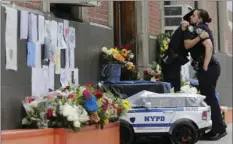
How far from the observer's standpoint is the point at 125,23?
11430mm

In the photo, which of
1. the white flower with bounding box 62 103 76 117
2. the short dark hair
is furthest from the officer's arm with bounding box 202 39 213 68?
the white flower with bounding box 62 103 76 117

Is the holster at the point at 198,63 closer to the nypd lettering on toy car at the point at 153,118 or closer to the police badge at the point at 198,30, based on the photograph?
the police badge at the point at 198,30

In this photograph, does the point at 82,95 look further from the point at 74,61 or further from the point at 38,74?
the point at 74,61

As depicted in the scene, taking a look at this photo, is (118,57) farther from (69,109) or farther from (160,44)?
(69,109)

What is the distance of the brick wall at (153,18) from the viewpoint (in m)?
11.6

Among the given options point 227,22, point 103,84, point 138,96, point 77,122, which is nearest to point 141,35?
point 103,84

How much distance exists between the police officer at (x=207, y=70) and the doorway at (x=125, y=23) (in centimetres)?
252

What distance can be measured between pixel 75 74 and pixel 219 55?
8165 mm

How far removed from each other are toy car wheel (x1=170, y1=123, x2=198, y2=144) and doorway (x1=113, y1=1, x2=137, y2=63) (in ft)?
11.8

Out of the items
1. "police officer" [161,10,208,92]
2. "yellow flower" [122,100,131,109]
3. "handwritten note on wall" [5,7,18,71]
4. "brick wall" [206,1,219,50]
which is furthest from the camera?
"brick wall" [206,1,219,50]

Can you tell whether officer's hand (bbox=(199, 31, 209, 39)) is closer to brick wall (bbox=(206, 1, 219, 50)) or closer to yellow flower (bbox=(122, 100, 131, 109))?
yellow flower (bbox=(122, 100, 131, 109))

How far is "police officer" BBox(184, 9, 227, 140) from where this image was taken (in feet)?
28.5

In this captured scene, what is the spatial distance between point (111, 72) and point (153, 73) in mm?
1731

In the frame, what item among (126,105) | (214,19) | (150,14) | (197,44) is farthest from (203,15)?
(214,19)
